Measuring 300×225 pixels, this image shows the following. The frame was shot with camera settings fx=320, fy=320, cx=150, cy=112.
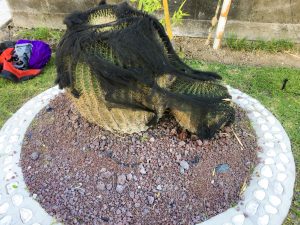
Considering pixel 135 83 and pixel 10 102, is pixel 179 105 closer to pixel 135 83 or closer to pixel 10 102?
pixel 135 83

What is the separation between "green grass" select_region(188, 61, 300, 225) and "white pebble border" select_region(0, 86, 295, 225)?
0.26m

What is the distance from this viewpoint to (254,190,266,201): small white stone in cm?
227

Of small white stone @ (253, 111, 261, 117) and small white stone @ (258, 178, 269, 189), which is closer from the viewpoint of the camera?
small white stone @ (258, 178, 269, 189)

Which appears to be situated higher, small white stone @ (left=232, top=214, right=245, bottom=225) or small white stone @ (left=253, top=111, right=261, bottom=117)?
small white stone @ (left=253, top=111, right=261, bottom=117)

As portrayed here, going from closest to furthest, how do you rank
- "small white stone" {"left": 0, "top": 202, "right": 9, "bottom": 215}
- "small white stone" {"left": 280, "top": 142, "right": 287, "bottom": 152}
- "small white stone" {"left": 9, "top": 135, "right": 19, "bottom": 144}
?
"small white stone" {"left": 0, "top": 202, "right": 9, "bottom": 215}, "small white stone" {"left": 280, "top": 142, "right": 287, "bottom": 152}, "small white stone" {"left": 9, "top": 135, "right": 19, "bottom": 144}

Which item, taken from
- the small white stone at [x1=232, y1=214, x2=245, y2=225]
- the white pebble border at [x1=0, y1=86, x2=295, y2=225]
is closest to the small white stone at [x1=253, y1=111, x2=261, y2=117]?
the white pebble border at [x1=0, y1=86, x2=295, y2=225]

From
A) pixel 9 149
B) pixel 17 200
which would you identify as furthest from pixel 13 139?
pixel 17 200

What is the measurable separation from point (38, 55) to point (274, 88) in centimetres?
283

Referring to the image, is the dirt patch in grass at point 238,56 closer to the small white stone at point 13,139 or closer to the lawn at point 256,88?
the lawn at point 256,88

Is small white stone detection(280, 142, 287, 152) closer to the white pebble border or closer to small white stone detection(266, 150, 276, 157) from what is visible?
the white pebble border

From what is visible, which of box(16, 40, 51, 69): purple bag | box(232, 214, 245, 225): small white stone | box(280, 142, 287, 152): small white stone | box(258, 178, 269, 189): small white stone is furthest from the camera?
box(16, 40, 51, 69): purple bag

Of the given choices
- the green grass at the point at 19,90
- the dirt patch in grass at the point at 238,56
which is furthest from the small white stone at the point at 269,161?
the green grass at the point at 19,90

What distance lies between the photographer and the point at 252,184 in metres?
2.35

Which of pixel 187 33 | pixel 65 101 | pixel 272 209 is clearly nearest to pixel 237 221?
pixel 272 209
